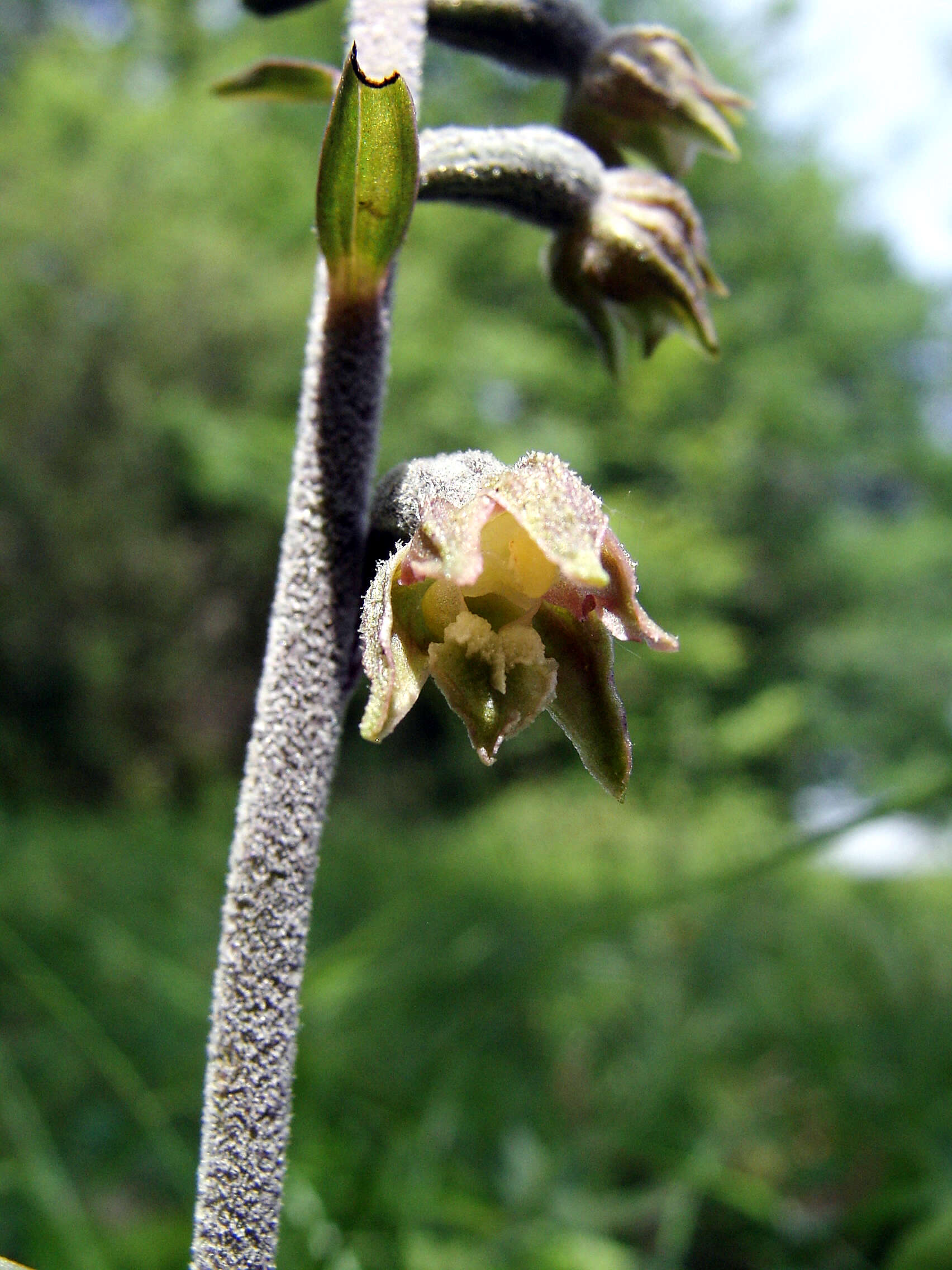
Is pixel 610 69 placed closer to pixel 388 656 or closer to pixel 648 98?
pixel 648 98

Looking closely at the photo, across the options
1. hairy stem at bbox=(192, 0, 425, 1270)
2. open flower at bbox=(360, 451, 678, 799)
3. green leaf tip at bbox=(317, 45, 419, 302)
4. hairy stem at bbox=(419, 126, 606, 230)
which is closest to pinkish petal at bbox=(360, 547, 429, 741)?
open flower at bbox=(360, 451, 678, 799)

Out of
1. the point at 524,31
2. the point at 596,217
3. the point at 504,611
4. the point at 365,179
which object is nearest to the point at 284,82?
the point at 524,31

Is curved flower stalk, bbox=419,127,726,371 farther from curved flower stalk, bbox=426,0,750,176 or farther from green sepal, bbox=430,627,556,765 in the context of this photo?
green sepal, bbox=430,627,556,765

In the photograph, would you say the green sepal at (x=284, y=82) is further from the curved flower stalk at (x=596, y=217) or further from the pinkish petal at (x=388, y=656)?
the pinkish petal at (x=388, y=656)

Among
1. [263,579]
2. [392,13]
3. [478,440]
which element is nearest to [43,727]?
[263,579]

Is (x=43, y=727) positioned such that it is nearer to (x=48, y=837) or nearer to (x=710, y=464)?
(x=48, y=837)
